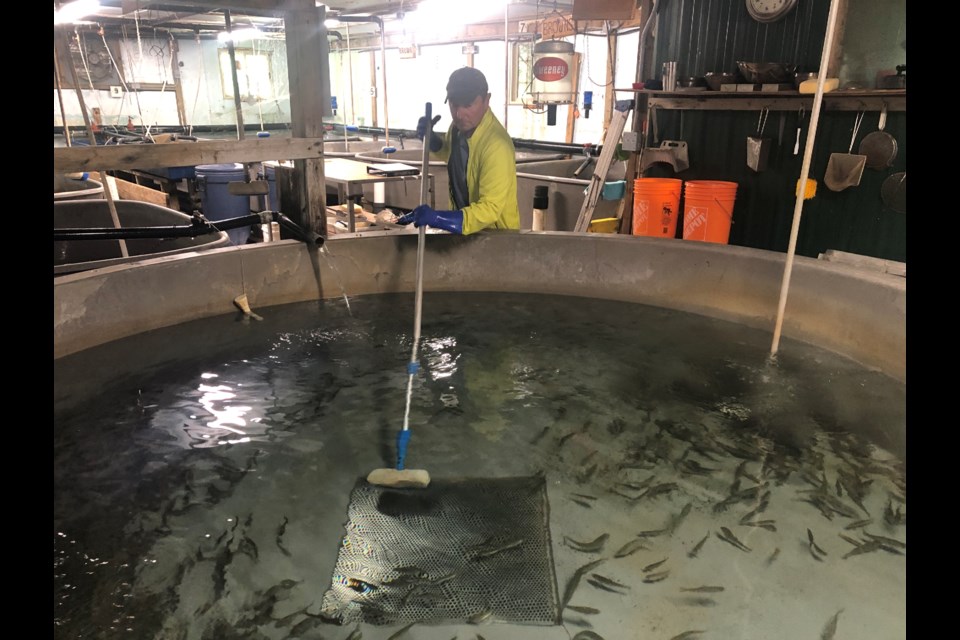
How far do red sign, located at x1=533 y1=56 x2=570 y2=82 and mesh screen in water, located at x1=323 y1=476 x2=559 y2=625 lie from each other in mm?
6397

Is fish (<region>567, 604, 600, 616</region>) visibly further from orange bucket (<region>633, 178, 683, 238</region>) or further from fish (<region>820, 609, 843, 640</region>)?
orange bucket (<region>633, 178, 683, 238</region>)

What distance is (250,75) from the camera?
16812 mm

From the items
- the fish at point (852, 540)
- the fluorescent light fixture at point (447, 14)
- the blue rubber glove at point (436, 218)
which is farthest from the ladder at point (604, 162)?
the fish at point (852, 540)

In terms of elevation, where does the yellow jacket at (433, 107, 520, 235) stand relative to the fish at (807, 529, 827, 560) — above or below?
above

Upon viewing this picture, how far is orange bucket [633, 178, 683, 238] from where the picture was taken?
5906 mm

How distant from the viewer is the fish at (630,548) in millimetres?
2424

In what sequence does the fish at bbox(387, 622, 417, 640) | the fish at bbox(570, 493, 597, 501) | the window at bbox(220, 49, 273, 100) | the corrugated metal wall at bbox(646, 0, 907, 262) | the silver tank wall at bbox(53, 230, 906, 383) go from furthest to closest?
the window at bbox(220, 49, 273, 100), the corrugated metal wall at bbox(646, 0, 907, 262), the silver tank wall at bbox(53, 230, 906, 383), the fish at bbox(570, 493, 597, 501), the fish at bbox(387, 622, 417, 640)

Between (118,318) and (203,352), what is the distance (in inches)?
23.7

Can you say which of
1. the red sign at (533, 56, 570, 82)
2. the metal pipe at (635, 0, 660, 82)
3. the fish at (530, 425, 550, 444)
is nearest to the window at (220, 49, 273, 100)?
the red sign at (533, 56, 570, 82)

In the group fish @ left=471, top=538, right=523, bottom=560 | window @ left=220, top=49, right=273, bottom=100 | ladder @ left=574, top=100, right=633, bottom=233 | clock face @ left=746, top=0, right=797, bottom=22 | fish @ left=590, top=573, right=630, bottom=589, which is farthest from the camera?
window @ left=220, top=49, right=273, bottom=100

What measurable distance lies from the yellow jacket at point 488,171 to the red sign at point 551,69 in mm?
3878

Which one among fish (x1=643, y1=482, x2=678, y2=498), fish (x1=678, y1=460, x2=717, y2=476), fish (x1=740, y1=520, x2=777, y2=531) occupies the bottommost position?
fish (x1=740, y1=520, x2=777, y2=531)

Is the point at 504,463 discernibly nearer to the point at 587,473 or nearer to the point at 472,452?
the point at 472,452

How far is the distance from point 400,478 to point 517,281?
8.86ft
